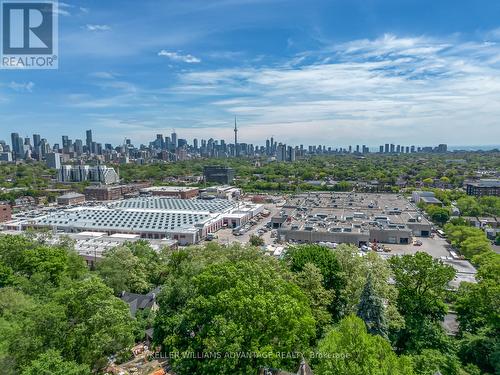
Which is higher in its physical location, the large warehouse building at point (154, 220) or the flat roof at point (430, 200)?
the flat roof at point (430, 200)

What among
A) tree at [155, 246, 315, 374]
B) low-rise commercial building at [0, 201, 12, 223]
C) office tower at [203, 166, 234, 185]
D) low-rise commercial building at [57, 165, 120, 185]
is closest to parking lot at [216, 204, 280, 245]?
tree at [155, 246, 315, 374]

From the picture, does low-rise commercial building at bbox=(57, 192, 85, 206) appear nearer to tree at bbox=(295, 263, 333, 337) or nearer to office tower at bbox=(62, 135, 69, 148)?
tree at bbox=(295, 263, 333, 337)

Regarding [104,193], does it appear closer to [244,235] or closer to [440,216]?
[244,235]

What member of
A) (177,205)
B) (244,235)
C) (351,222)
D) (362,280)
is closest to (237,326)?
(362,280)

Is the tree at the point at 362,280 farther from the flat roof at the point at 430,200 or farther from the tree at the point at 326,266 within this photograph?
the flat roof at the point at 430,200

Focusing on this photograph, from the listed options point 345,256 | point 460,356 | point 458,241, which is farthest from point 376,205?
point 460,356

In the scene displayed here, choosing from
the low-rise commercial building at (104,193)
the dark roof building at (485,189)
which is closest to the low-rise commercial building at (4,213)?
the low-rise commercial building at (104,193)
